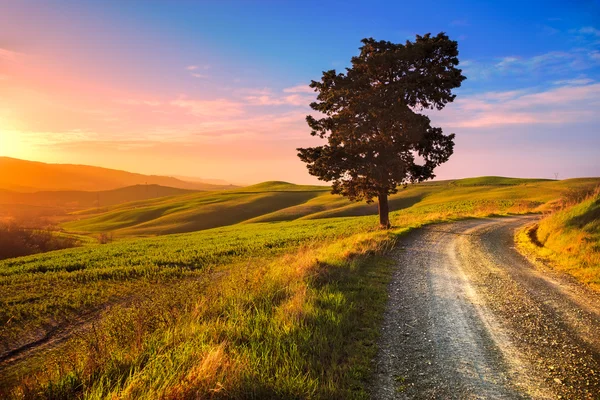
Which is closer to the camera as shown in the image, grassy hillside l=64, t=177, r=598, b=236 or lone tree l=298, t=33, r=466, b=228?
lone tree l=298, t=33, r=466, b=228

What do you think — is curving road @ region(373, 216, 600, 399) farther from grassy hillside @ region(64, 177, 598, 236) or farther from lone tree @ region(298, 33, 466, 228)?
grassy hillside @ region(64, 177, 598, 236)

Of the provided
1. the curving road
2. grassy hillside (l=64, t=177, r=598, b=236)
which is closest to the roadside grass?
the curving road

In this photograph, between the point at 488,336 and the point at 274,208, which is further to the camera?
the point at 274,208

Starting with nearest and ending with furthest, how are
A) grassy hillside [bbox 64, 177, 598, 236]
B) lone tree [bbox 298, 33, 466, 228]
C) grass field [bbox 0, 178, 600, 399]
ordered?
grass field [bbox 0, 178, 600, 399]
lone tree [bbox 298, 33, 466, 228]
grassy hillside [bbox 64, 177, 598, 236]

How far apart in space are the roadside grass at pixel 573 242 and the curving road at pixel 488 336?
0.89 m

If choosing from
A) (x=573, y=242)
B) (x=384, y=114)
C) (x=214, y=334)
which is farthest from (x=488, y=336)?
(x=384, y=114)

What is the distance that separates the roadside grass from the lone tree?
8858mm

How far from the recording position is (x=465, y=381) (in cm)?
557

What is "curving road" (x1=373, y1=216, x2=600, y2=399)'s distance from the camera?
5.45 meters

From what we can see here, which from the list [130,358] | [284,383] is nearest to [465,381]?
[284,383]

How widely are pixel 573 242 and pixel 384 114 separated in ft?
44.0

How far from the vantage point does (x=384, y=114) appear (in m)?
23.8

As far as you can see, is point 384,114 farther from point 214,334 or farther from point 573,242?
point 214,334

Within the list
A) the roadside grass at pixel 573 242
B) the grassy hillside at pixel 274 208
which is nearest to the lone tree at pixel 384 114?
the roadside grass at pixel 573 242
